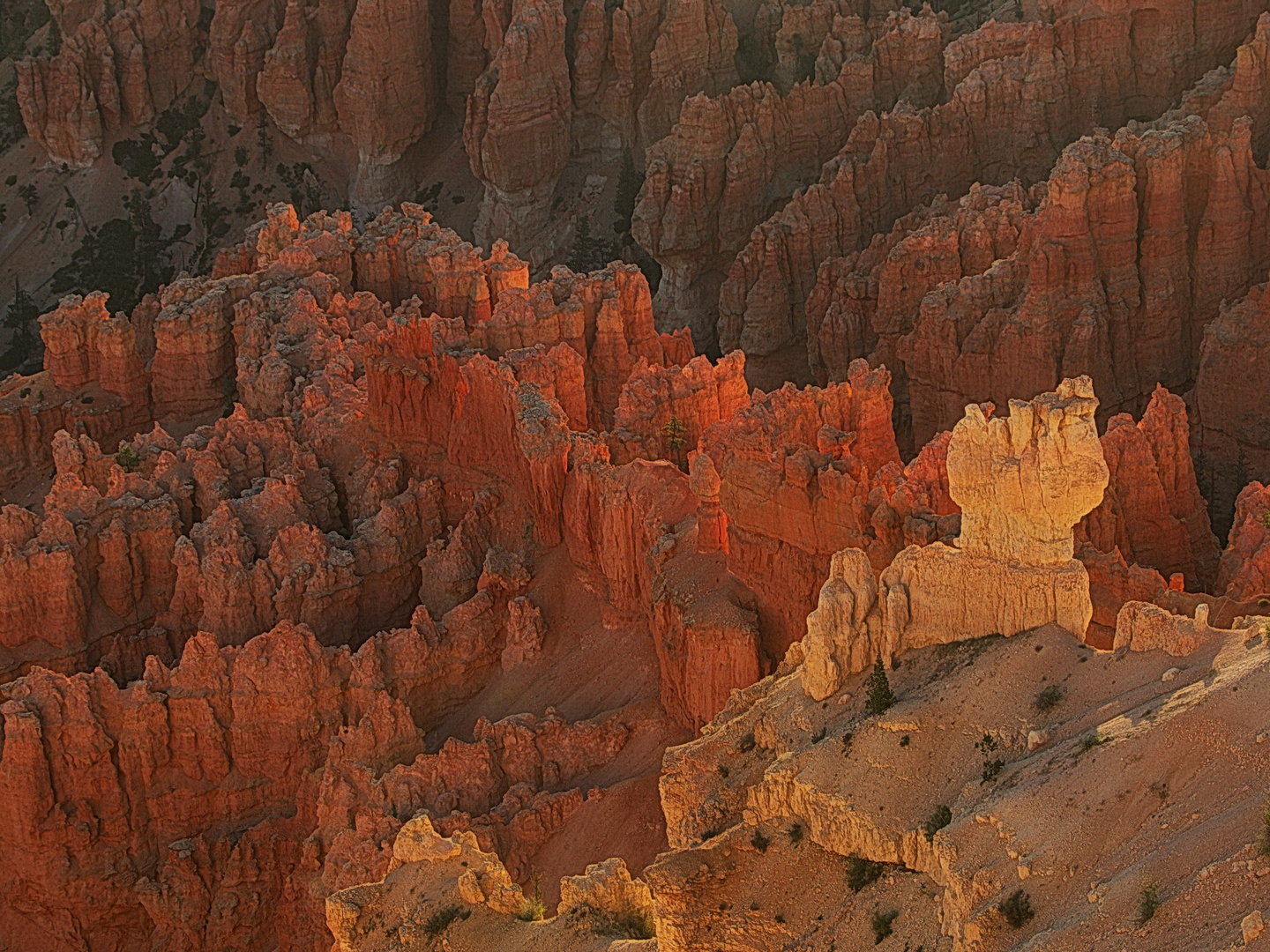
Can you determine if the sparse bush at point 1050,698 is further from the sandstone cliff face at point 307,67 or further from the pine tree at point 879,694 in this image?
the sandstone cliff face at point 307,67

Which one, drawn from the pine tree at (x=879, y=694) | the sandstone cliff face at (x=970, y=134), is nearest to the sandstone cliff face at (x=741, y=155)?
the sandstone cliff face at (x=970, y=134)

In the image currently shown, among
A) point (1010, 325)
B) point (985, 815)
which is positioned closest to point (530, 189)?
point (1010, 325)

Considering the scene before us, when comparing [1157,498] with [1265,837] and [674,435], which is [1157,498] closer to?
[674,435]

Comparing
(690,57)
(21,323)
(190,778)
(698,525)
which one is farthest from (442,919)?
(21,323)

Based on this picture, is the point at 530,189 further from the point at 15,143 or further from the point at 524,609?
the point at 524,609

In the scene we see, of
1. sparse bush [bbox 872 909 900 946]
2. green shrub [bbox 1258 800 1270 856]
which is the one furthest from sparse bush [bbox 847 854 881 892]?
green shrub [bbox 1258 800 1270 856]

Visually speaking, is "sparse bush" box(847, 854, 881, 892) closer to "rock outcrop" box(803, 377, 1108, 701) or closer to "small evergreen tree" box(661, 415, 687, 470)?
"rock outcrop" box(803, 377, 1108, 701)
